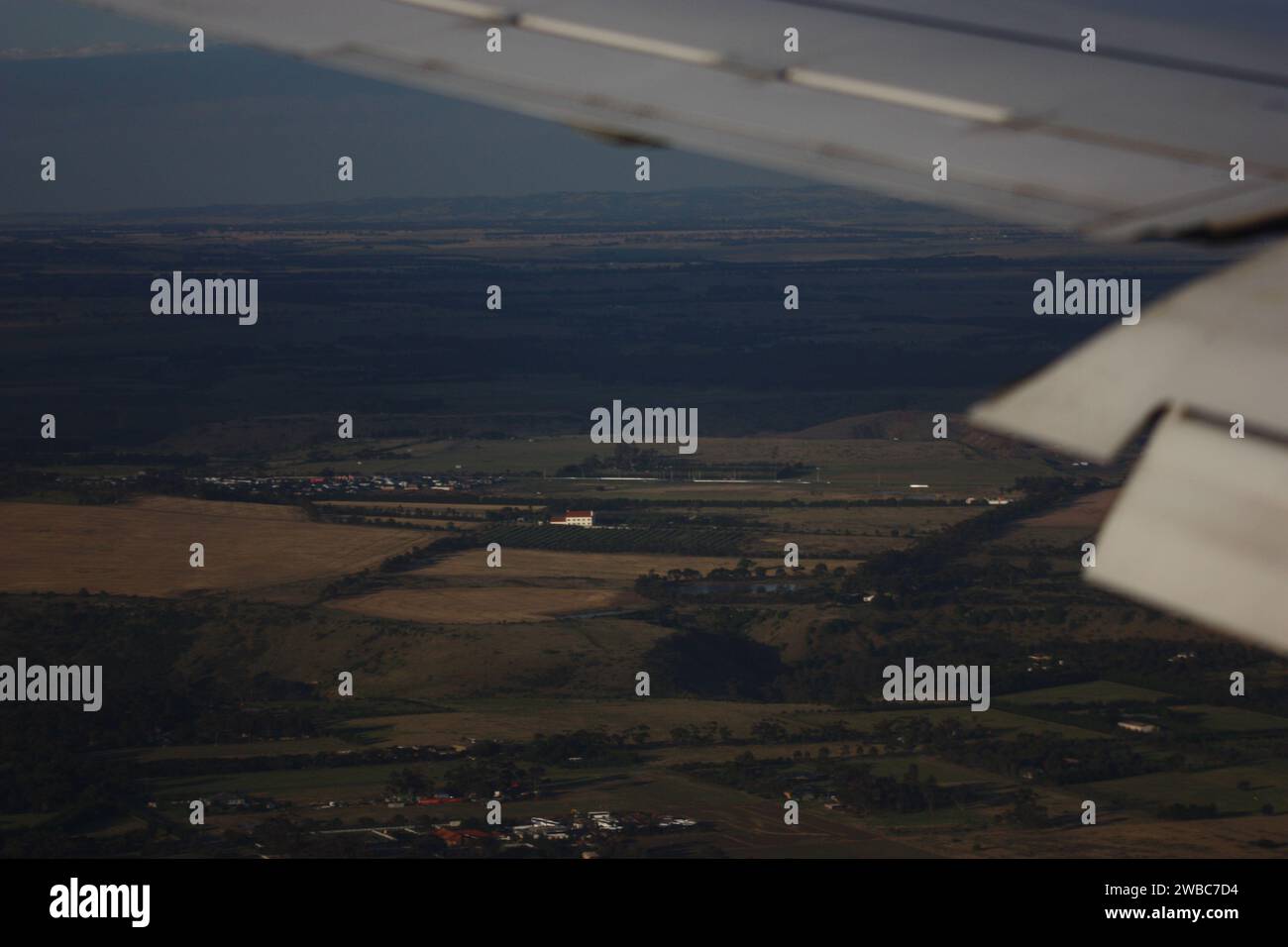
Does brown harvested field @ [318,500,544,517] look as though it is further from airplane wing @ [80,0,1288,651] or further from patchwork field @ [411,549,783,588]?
airplane wing @ [80,0,1288,651]

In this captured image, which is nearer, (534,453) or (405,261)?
(534,453)

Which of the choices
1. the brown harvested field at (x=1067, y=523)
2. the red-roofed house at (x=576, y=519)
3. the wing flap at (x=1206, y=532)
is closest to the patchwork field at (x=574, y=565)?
the red-roofed house at (x=576, y=519)

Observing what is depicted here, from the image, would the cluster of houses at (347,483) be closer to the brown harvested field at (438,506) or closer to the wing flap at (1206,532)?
the brown harvested field at (438,506)

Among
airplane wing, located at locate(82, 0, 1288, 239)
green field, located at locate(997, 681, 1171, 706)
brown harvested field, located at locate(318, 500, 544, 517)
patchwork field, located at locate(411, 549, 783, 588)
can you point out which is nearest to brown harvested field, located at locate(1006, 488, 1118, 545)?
patchwork field, located at locate(411, 549, 783, 588)
